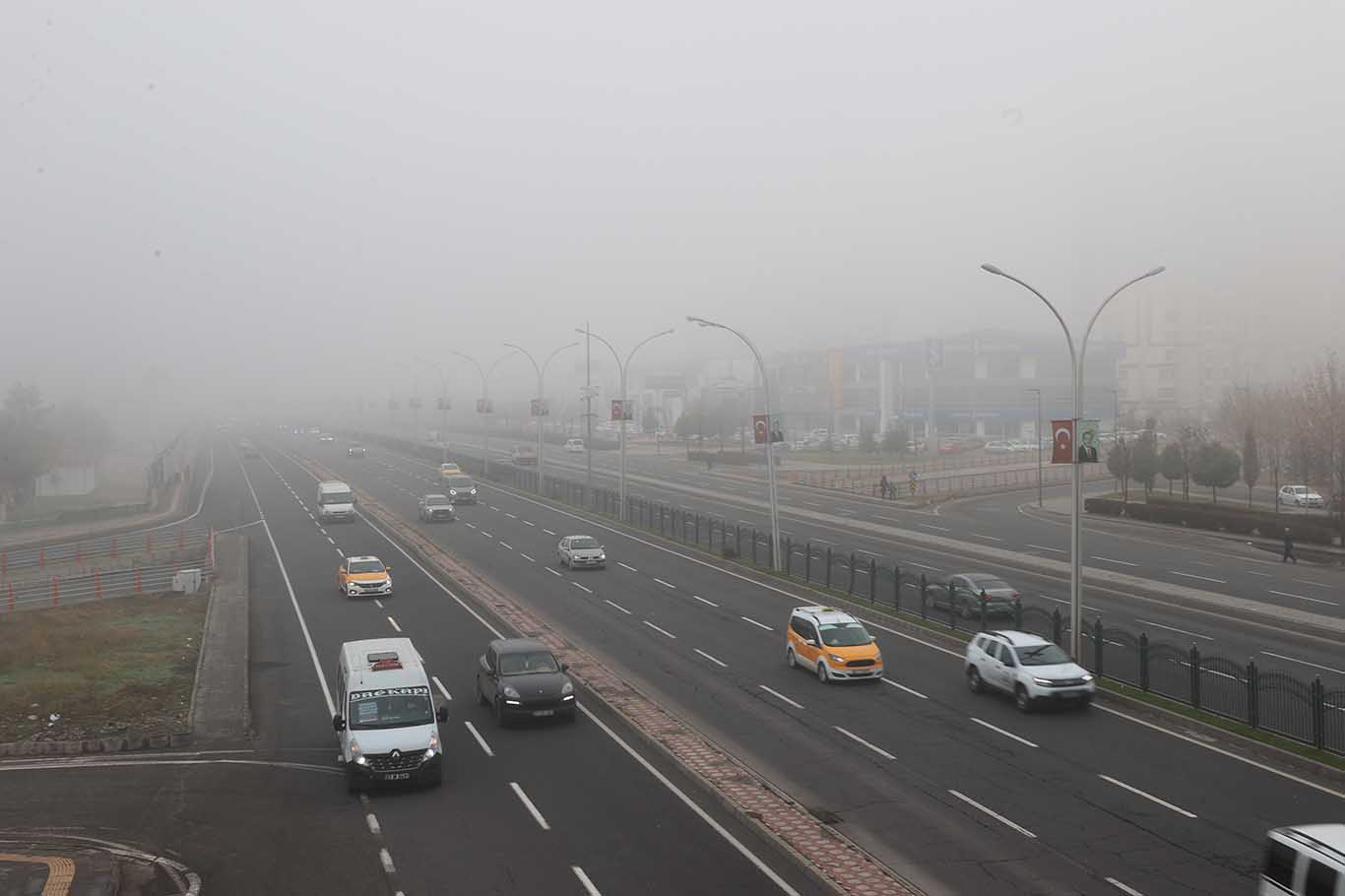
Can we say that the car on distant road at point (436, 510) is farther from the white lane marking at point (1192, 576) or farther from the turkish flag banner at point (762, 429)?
the white lane marking at point (1192, 576)

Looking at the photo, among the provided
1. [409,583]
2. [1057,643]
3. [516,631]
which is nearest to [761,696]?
[1057,643]

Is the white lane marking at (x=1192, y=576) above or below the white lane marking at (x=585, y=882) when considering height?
below

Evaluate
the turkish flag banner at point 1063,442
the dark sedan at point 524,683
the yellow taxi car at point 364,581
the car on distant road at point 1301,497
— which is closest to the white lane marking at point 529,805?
the dark sedan at point 524,683

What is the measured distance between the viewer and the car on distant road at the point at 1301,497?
6197cm

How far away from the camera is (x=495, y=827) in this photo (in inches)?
616

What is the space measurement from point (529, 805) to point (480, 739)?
4236 mm

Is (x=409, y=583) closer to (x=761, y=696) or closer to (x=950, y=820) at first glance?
(x=761, y=696)

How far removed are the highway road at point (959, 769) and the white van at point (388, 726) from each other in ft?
18.1

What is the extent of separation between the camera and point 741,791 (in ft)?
55.3

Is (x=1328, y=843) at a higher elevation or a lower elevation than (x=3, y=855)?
higher

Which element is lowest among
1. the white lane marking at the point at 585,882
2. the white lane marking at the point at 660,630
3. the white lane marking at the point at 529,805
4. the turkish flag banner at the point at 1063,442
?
the white lane marking at the point at 660,630

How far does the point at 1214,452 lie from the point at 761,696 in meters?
46.1

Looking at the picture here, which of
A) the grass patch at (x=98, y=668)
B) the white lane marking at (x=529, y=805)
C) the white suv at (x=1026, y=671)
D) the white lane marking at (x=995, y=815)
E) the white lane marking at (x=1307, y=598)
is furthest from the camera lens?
the white lane marking at (x=1307, y=598)

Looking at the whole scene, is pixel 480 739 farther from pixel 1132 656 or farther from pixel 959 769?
pixel 1132 656
